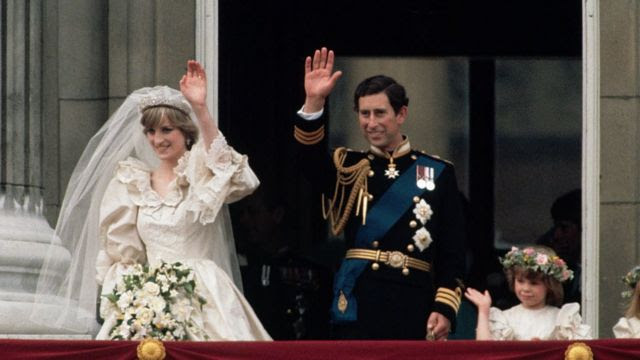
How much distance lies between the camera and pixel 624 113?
40.6 feet

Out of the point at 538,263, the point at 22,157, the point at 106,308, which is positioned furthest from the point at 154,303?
the point at 538,263

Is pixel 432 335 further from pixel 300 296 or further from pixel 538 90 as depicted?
pixel 538 90

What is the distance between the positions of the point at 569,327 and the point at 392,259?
36.2 inches

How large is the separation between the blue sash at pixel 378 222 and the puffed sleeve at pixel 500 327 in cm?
72

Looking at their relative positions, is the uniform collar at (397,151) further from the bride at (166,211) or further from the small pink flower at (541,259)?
→ the small pink flower at (541,259)

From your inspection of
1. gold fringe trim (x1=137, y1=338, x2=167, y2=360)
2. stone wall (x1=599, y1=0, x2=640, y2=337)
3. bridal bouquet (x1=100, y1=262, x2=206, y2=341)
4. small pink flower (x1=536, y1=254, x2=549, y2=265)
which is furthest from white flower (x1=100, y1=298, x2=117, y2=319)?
stone wall (x1=599, y1=0, x2=640, y2=337)

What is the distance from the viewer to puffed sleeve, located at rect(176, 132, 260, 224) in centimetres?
1085

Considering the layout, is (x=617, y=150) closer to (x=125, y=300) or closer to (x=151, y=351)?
(x=125, y=300)

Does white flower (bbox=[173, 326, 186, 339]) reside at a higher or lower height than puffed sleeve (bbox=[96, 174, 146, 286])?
lower

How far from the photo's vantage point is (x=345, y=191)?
36.2ft

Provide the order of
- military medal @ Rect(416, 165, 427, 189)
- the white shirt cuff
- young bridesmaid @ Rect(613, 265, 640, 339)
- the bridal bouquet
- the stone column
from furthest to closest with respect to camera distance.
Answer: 1. the stone column
2. young bridesmaid @ Rect(613, 265, 640, 339)
3. military medal @ Rect(416, 165, 427, 189)
4. the white shirt cuff
5. the bridal bouquet

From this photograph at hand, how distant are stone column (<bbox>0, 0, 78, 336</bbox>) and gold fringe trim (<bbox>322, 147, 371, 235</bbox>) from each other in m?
1.39

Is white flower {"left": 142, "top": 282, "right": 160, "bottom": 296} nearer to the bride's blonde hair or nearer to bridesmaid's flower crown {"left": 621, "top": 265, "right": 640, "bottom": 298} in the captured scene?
the bride's blonde hair

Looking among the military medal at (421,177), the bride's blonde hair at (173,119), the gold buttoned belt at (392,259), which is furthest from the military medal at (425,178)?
the bride's blonde hair at (173,119)
